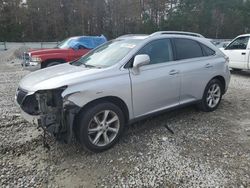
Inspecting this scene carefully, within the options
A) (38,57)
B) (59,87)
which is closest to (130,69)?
(59,87)

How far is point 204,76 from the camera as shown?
15.4ft

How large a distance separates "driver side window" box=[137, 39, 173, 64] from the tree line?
28663 millimetres

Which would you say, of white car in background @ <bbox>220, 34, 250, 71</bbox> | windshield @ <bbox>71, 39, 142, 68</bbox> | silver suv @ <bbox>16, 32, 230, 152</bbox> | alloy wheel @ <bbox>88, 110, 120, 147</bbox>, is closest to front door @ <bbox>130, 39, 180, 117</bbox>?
silver suv @ <bbox>16, 32, 230, 152</bbox>

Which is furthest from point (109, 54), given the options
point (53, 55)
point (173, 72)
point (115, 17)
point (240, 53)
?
point (115, 17)

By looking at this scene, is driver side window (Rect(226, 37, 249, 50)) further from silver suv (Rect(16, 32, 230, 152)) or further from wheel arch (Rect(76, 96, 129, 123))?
wheel arch (Rect(76, 96, 129, 123))

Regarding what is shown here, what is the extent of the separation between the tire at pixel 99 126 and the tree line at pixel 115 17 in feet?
96.2

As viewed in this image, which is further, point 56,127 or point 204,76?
point 204,76

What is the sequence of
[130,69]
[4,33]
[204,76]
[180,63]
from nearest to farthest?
[130,69] → [180,63] → [204,76] → [4,33]

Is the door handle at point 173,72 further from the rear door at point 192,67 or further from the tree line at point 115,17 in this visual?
the tree line at point 115,17

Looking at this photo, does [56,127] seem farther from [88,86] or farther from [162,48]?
[162,48]

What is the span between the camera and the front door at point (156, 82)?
3.69 m

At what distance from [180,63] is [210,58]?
973 mm

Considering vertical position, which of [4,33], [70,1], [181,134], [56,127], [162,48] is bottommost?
[181,134]

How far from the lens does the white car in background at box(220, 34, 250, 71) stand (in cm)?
899
